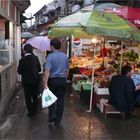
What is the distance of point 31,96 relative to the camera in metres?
11.2

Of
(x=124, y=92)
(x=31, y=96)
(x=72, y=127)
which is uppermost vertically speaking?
(x=124, y=92)

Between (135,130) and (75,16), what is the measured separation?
3.50m

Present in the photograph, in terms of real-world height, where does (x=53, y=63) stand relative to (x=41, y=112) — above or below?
above

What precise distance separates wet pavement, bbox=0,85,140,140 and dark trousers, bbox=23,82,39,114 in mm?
216

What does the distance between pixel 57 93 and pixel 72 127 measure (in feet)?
2.62

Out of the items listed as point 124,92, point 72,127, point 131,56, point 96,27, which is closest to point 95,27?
point 96,27

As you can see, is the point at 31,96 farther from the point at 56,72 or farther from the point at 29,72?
the point at 56,72

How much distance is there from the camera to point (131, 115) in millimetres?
10906

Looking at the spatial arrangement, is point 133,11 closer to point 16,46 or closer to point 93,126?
point 93,126

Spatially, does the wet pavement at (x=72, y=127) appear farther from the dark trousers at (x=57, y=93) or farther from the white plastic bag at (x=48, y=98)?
the white plastic bag at (x=48, y=98)

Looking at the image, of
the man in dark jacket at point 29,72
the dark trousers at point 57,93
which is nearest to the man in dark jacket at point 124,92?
the dark trousers at point 57,93

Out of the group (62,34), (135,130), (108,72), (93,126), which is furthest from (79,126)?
(108,72)

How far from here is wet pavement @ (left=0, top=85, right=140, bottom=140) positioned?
873 cm

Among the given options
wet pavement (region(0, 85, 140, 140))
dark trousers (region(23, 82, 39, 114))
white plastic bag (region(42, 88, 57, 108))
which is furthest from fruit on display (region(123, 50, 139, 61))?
white plastic bag (region(42, 88, 57, 108))
